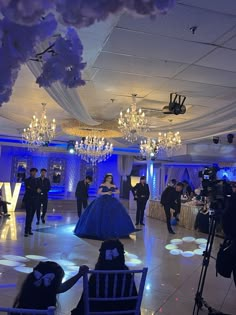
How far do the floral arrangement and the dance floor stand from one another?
9.42 feet

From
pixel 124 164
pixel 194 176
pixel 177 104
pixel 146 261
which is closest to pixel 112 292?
pixel 146 261

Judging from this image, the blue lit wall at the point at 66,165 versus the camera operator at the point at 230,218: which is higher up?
the blue lit wall at the point at 66,165

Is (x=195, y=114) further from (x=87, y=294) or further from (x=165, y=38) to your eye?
(x=87, y=294)

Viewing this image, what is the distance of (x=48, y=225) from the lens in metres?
8.32

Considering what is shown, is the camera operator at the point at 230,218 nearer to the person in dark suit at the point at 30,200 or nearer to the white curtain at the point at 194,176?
the person in dark suit at the point at 30,200

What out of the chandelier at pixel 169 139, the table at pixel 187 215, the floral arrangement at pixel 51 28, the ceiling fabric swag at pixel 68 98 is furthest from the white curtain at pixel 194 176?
the floral arrangement at pixel 51 28

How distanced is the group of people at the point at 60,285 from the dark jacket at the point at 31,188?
479 centimetres

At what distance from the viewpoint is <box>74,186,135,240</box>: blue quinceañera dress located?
22.5 ft

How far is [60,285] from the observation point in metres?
1.99

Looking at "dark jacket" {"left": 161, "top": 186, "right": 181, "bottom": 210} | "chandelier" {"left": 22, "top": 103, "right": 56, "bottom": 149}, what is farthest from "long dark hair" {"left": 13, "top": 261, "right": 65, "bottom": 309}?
"dark jacket" {"left": 161, "top": 186, "right": 181, "bottom": 210}

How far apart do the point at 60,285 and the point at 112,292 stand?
1.23 ft

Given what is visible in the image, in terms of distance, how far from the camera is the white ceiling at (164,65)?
2.77 meters

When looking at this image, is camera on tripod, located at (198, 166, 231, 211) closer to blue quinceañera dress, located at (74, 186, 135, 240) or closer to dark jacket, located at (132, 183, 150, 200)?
blue quinceañera dress, located at (74, 186, 135, 240)

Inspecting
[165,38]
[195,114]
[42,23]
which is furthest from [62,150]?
[42,23]
